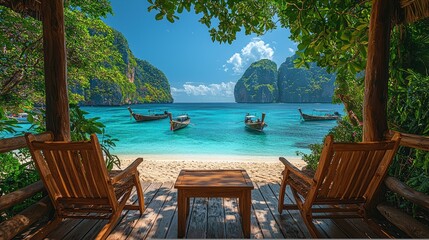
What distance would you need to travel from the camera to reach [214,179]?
220 centimetres

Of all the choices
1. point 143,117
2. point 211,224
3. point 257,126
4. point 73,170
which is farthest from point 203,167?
point 143,117

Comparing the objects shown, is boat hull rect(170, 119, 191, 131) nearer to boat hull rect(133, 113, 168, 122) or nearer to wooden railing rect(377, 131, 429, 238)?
boat hull rect(133, 113, 168, 122)

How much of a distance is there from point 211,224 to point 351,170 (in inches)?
47.3

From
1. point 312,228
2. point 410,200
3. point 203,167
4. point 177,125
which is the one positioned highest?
point 410,200

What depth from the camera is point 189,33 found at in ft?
335

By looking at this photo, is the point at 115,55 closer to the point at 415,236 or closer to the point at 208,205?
the point at 208,205

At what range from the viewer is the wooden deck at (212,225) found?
2.09m

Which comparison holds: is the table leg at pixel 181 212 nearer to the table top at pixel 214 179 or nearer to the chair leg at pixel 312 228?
the table top at pixel 214 179

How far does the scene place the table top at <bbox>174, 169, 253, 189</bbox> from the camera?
6.52ft

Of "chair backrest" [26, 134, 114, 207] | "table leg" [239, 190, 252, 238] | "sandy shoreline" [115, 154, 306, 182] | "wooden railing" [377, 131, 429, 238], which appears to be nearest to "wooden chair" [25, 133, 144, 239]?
"chair backrest" [26, 134, 114, 207]

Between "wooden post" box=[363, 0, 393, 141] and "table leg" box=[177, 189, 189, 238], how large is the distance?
1670 mm

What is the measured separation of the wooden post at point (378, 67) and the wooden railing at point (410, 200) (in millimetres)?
128

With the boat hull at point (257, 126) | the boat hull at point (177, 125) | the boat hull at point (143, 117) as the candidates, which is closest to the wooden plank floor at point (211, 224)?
the boat hull at point (257, 126)

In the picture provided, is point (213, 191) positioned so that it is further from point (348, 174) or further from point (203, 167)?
point (203, 167)
